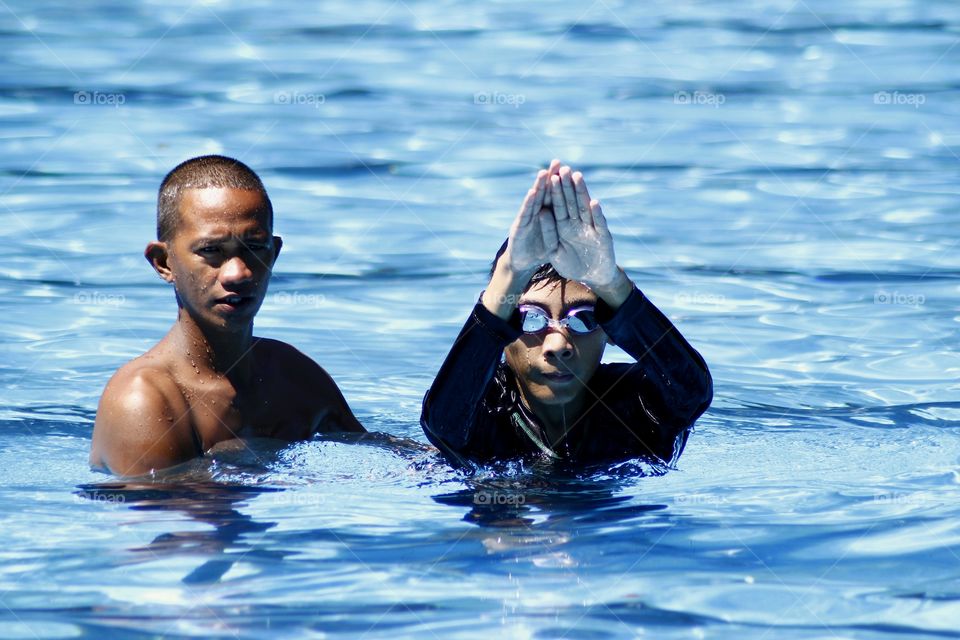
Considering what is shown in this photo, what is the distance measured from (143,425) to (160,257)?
538 mm

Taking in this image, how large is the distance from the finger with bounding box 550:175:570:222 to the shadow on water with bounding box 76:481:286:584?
1177 millimetres

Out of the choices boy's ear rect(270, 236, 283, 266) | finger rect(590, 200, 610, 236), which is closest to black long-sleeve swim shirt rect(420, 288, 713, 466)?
finger rect(590, 200, 610, 236)

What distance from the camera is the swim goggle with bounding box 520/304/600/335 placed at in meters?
4.43

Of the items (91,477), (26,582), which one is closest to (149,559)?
(26,582)

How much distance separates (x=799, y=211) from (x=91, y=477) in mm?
5376

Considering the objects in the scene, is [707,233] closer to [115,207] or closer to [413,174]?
[413,174]

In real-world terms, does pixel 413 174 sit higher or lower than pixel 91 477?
higher

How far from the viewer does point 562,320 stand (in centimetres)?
445

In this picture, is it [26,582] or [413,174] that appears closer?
[26,582]

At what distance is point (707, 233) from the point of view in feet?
28.7
